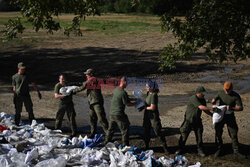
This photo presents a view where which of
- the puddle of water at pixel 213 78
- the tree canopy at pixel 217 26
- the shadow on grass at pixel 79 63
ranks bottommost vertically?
the puddle of water at pixel 213 78

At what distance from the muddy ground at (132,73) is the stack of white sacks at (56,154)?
5.18 ft

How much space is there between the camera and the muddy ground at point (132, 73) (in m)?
10.0

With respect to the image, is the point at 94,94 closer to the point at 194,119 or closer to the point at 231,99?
the point at 194,119

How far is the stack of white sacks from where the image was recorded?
6571 millimetres

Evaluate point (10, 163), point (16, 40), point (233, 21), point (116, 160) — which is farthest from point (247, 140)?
point (16, 40)

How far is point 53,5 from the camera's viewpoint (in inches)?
353

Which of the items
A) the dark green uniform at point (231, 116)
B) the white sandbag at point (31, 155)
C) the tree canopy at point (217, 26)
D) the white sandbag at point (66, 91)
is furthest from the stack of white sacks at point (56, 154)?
the tree canopy at point (217, 26)

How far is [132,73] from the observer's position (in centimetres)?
1872

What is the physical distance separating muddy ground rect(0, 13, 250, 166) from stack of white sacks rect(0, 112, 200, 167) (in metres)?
1.58

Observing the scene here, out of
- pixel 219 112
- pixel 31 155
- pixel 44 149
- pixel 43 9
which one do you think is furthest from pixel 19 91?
pixel 219 112

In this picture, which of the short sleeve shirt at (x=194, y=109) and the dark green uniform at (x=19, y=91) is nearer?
the short sleeve shirt at (x=194, y=109)

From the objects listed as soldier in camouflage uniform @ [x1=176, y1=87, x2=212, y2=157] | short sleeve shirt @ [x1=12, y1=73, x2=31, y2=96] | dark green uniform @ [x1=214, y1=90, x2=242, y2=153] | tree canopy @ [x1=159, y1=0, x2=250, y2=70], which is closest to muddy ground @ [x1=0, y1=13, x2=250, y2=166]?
soldier in camouflage uniform @ [x1=176, y1=87, x2=212, y2=157]

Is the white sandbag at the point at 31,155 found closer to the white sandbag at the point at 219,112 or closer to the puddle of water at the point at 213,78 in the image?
the white sandbag at the point at 219,112

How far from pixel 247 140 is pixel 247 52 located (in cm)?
252
